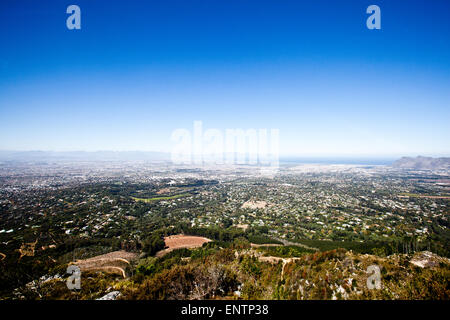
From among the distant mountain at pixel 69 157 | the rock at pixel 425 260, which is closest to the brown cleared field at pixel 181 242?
the rock at pixel 425 260

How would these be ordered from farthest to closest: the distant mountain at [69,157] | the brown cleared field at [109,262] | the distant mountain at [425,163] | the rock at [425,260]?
the distant mountain at [69,157]
the distant mountain at [425,163]
the brown cleared field at [109,262]
the rock at [425,260]

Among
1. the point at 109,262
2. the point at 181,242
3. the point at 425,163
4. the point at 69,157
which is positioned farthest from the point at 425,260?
the point at 69,157

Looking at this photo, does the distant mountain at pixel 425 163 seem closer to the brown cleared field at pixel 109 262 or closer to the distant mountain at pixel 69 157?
the brown cleared field at pixel 109 262

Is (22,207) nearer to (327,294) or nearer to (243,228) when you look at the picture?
(243,228)

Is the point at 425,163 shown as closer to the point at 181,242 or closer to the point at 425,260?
the point at 425,260
